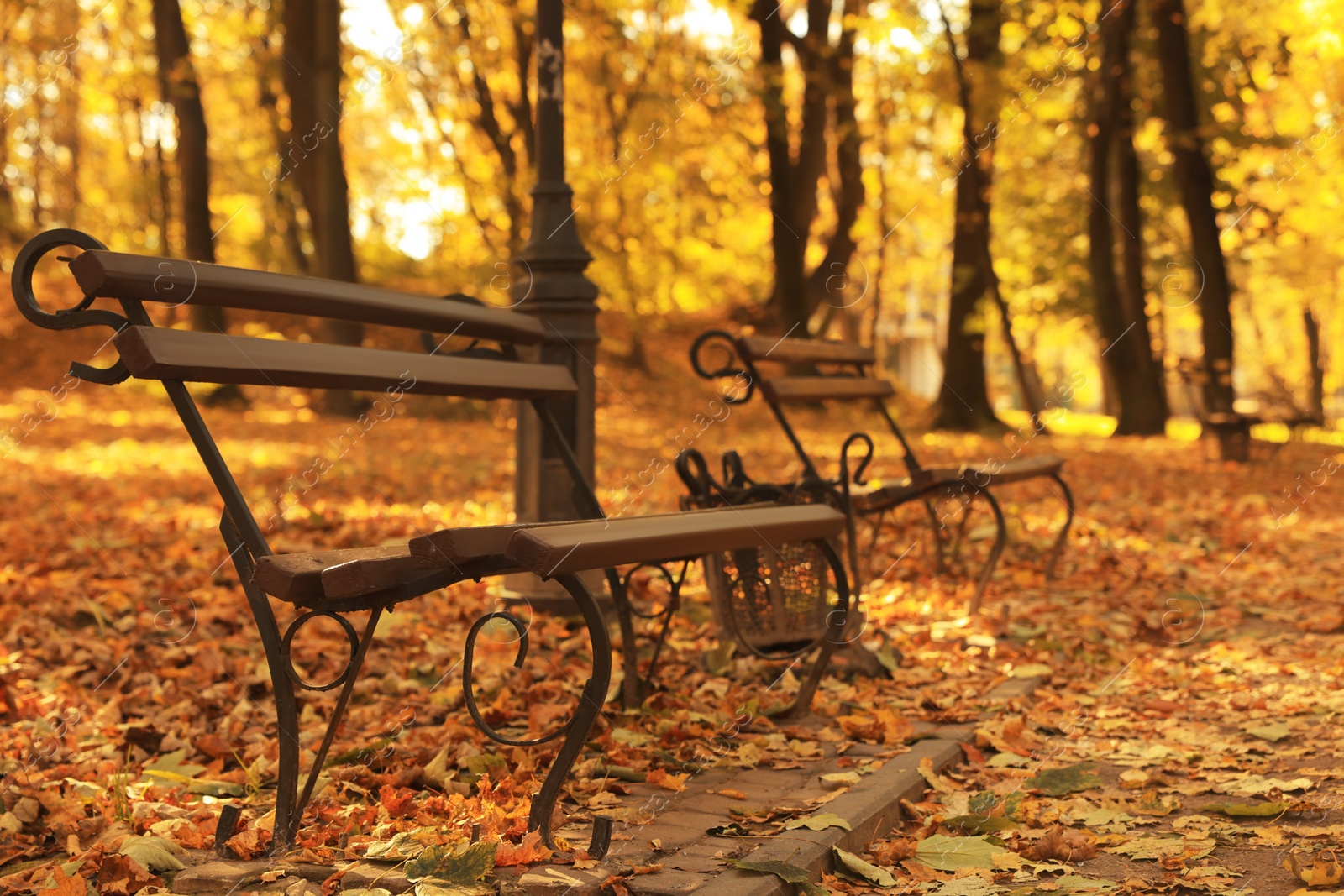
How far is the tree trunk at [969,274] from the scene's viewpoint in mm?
15492

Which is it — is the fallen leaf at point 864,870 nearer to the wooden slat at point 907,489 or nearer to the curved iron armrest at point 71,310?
the curved iron armrest at point 71,310

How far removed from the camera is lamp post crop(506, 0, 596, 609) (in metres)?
5.04

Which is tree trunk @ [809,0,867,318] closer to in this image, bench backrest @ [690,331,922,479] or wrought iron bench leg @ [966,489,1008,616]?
bench backrest @ [690,331,922,479]

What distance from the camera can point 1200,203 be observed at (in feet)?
44.3

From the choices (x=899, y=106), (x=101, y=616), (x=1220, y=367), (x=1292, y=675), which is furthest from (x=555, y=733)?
(x=899, y=106)

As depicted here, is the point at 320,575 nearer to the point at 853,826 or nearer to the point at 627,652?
the point at 853,826

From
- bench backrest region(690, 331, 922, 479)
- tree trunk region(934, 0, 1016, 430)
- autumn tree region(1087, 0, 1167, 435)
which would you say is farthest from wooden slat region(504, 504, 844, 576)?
autumn tree region(1087, 0, 1167, 435)

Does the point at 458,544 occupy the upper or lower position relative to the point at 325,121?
lower

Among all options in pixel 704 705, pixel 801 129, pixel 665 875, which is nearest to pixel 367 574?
pixel 665 875

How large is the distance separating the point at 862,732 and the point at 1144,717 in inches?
45.0

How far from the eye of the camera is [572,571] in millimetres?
2686

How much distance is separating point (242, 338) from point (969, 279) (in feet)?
49.5

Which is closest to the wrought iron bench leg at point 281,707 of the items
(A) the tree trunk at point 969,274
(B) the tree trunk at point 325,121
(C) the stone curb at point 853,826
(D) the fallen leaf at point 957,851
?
(C) the stone curb at point 853,826

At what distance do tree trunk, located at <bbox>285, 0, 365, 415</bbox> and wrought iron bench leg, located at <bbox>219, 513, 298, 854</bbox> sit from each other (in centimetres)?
1186
